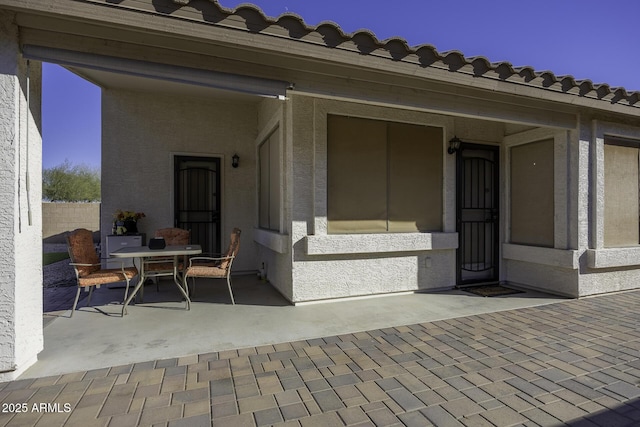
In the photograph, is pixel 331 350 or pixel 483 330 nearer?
pixel 331 350

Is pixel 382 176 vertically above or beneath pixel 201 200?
above

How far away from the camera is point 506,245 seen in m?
6.46

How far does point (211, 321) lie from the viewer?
4.34 metres

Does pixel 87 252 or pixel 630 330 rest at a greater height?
pixel 87 252

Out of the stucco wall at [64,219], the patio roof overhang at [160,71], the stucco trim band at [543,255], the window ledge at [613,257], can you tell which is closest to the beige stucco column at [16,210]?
the patio roof overhang at [160,71]

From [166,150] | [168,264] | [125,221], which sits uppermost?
[166,150]

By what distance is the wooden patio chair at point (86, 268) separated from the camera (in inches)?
177

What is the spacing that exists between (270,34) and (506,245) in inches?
229

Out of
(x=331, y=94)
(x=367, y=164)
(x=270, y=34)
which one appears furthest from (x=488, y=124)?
(x=270, y=34)

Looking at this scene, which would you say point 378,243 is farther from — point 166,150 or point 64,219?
point 64,219

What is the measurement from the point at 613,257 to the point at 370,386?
18.2 feet

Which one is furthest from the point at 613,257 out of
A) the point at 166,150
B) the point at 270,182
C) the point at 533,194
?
the point at 166,150

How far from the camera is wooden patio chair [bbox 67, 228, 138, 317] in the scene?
177 inches

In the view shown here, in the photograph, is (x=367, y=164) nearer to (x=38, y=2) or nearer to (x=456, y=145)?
(x=456, y=145)
